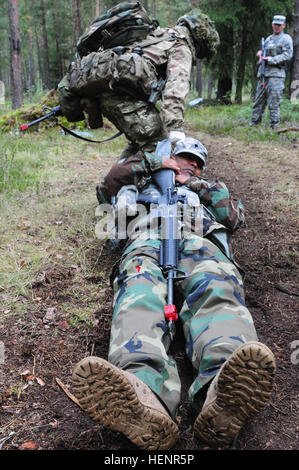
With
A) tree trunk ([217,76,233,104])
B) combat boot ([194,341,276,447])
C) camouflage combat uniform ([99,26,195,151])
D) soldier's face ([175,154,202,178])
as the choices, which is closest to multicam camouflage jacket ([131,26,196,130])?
camouflage combat uniform ([99,26,195,151])

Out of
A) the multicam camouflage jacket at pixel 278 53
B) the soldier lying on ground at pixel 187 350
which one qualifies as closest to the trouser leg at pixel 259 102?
the multicam camouflage jacket at pixel 278 53

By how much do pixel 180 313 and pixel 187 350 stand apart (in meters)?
0.24

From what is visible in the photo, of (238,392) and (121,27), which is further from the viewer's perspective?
(121,27)

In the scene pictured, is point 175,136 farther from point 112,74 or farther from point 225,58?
point 225,58

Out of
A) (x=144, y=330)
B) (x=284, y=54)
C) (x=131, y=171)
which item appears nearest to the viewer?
(x=144, y=330)

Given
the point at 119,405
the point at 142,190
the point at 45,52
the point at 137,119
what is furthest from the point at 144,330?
the point at 45,52

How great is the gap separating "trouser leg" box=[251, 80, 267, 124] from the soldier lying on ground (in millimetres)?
6402

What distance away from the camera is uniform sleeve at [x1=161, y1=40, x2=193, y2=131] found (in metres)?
4.09

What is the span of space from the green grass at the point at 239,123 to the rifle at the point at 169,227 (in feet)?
16.5

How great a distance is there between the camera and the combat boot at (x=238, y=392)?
150 cm

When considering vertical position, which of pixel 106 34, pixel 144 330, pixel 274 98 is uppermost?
pixel 106 34

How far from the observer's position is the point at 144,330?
2016 mm

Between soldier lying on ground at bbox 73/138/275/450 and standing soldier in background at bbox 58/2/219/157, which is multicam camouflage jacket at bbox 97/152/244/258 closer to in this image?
soldier lying on ground at bbox 73/138/275/450

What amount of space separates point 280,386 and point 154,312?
817mm
